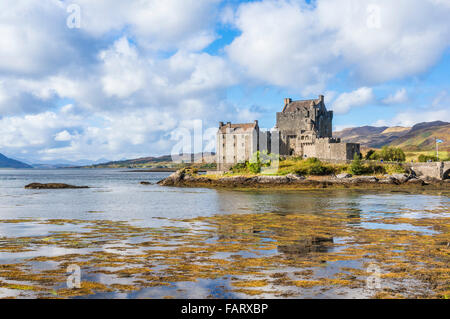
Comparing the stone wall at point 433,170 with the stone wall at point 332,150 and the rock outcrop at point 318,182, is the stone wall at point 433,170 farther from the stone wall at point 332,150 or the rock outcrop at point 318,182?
the stone wall at point 332,150

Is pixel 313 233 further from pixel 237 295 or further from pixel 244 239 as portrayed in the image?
pixel 237 295

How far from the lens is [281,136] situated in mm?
94625

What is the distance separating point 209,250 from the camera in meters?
16.4

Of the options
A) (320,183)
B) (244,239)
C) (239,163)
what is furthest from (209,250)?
(239,163)

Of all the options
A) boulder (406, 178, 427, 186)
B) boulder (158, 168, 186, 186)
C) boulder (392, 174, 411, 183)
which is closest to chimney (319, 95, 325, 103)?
boulder (392, 174, 411, 183)

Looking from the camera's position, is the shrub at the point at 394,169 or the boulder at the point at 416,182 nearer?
the boulder at the point at 416,182

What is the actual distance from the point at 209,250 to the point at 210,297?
19.6 feet

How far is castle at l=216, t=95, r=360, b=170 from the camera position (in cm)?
9025

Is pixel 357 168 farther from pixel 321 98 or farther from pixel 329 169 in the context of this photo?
pixel 321 98

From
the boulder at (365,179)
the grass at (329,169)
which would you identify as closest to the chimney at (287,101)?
the grass at (329,169)

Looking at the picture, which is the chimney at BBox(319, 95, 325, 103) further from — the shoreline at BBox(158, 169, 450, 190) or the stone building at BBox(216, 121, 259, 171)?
the shoreline at BBox(158, 169, 450, 190)

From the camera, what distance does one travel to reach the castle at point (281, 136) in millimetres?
90250

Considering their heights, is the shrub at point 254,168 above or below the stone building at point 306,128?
below
